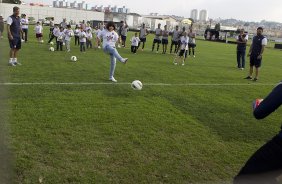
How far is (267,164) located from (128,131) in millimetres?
3345

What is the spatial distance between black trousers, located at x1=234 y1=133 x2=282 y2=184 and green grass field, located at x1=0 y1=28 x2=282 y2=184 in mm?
1467

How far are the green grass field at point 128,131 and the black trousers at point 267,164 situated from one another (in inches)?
57.8

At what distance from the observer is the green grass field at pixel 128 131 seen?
4645 mm

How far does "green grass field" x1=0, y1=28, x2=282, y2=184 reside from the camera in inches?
183

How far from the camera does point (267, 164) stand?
3.11m

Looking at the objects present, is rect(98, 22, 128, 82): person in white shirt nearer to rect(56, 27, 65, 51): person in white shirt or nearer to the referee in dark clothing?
the referee in dark clothing

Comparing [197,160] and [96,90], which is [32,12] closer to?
[96,90]

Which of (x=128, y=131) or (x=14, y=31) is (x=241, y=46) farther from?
(x=128, y=131)

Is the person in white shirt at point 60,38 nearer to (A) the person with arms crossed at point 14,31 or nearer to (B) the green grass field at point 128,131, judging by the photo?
(A) the person with arms crossed at point 14,31

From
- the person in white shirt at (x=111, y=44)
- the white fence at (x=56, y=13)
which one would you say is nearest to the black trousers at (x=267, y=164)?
the person in white shirt at (x=111, y=44)

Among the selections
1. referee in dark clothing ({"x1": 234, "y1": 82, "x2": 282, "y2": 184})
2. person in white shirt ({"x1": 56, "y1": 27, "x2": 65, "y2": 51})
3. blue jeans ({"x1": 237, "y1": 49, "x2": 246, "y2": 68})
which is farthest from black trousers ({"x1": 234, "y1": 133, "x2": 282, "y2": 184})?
person in white shirt ({"x1": 56, "y1": 27, "x2": 65, "y2": 51})

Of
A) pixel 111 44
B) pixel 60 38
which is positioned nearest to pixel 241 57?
pixel 111 44

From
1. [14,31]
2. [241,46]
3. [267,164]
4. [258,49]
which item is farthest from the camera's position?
[241,46]

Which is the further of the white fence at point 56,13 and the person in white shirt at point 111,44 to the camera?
the white fence at point 56,13
